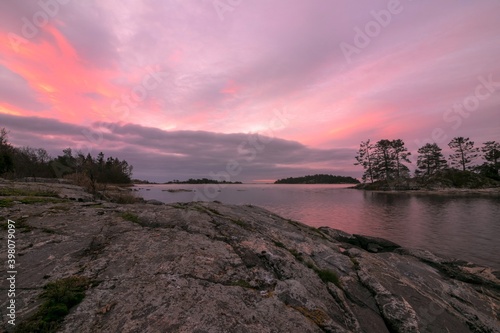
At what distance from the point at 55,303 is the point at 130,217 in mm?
4708

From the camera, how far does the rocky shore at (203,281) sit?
387 cm

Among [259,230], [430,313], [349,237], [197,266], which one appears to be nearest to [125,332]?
[197,266]

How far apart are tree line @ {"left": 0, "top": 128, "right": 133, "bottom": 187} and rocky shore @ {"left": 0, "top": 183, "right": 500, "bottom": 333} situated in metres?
13.2

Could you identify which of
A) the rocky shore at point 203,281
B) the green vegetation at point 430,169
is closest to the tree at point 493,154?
the green vegetation at point 430,169

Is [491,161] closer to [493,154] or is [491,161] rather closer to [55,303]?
[493,154]

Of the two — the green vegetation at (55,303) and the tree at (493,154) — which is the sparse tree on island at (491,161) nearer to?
the tree at (493,154)

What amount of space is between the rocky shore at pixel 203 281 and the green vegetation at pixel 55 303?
0.03 m

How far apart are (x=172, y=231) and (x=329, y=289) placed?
5.51m

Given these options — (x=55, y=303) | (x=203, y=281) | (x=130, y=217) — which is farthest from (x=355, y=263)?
(x=55, y=303)

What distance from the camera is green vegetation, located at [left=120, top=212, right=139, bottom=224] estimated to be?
8215 millimetres

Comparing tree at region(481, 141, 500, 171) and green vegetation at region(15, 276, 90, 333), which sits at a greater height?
tree at region(481, 141, 500, 171)

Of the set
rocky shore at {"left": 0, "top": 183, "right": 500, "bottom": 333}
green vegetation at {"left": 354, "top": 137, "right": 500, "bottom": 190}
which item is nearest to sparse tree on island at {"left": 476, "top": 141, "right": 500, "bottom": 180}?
green vegetation at {"left": 354, "top": 137, "right": 500, "bottom": 190}

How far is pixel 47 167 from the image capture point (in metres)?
69.9

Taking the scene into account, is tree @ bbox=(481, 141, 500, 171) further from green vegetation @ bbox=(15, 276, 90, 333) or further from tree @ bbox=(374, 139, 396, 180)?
green vegetation @ bbox=(15, 276, 90, 333)
